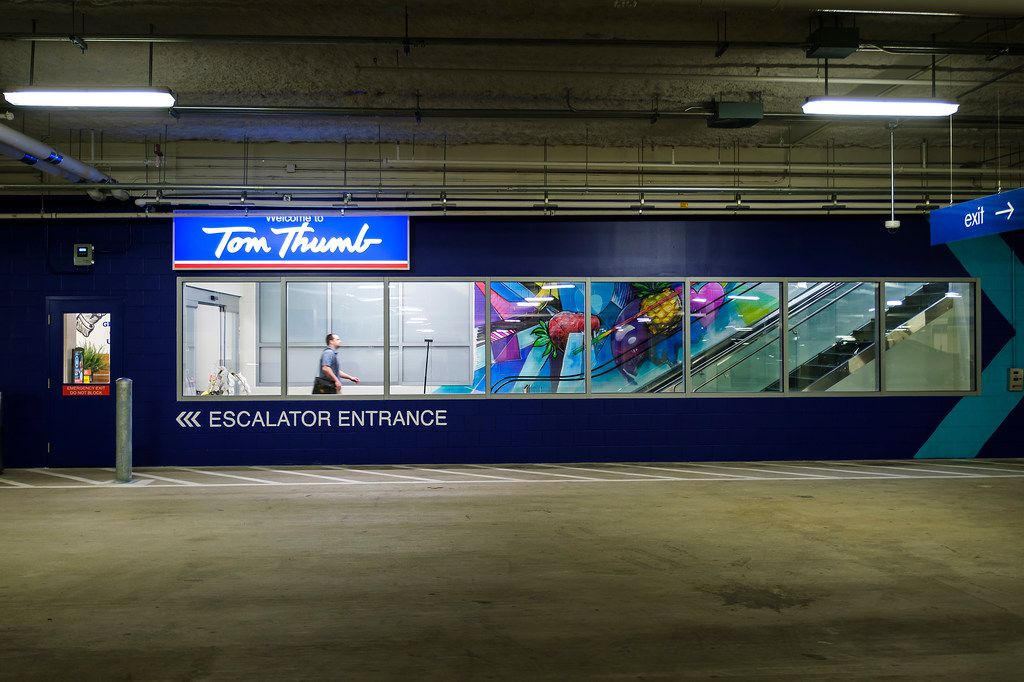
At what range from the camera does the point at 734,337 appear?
10.0 m

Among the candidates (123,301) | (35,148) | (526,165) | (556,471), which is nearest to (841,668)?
(556,471)

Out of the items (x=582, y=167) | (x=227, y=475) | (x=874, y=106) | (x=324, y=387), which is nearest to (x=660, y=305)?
(x=582, y=167)

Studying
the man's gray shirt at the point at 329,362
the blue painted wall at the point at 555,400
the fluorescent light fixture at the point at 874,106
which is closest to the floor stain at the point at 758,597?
the fluorescent light fixture at the point at 874,106

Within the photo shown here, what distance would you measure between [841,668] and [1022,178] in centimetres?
967

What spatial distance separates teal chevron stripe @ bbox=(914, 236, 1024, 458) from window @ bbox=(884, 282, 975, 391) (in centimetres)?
27

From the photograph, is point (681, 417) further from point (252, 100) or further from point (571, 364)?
point (252, 100)

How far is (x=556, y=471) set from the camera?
9.06 m

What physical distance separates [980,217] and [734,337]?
12.6ft

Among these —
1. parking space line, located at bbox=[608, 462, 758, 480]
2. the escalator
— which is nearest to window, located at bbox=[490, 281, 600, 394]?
the escalator

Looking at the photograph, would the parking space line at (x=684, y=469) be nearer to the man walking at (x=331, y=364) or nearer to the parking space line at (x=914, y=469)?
the parking space line at (x=914, y=469)

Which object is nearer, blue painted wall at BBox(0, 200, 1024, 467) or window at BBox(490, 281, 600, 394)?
blue painted wall at BBox(0, 200, 1024, 467)

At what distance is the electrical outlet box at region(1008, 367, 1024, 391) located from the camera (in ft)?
32.5

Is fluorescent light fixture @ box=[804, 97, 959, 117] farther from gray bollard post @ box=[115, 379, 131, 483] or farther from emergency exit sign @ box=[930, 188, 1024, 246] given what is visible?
gray bollard post @ box=[115, 379, 131, 483]

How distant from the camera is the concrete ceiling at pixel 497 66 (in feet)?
20.1
